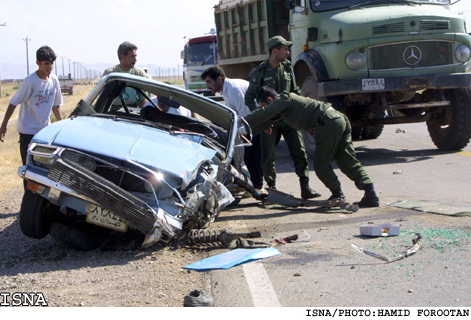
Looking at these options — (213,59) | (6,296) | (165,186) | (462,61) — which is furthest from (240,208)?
(213,59)

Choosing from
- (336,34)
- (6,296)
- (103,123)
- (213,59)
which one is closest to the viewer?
(6,296)

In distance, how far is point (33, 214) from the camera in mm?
5781

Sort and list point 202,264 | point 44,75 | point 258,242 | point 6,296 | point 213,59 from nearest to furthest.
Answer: point 6,296 → point 202,264 → point 258,242 → point 44,75 → point 213,59

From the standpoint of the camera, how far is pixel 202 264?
524 cm

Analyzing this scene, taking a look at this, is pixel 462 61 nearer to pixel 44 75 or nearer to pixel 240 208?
pixel 240 208

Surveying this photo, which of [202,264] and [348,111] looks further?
[348,111]

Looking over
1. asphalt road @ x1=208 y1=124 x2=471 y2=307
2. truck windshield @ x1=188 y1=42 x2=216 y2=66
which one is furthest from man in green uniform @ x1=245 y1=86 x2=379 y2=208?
truck windshield @ x1=188 y1=42 x2=216 y2=66

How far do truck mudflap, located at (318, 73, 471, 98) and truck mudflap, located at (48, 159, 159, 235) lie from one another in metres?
5.98

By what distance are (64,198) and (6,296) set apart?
115 centimetres

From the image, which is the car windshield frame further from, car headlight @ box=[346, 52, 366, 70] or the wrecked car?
car headlight @ box=[346, 52, 366, 70]

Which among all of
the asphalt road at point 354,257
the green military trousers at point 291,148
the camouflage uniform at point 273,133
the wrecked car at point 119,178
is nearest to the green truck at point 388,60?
the asphalt road at point 354,257

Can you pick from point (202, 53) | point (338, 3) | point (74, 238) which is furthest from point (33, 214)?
point (202, 53)

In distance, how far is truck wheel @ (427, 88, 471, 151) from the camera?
1109 centimetres

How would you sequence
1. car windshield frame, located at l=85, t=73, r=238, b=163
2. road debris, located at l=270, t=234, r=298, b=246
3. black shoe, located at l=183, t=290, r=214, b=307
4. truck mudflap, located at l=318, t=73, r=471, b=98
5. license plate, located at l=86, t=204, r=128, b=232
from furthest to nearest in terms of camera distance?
truck mudflap, located at l=318, t=73, r=471, b=98 → car windshield frame, located at l=85, t=73, r=238, b=163 → road debris, located at l=270, t=234, r=298, b=246 → license plate, located at l=86, t=204, r=128, b=232 → black shoe, located at l=183, t=290, r=214, b=307
